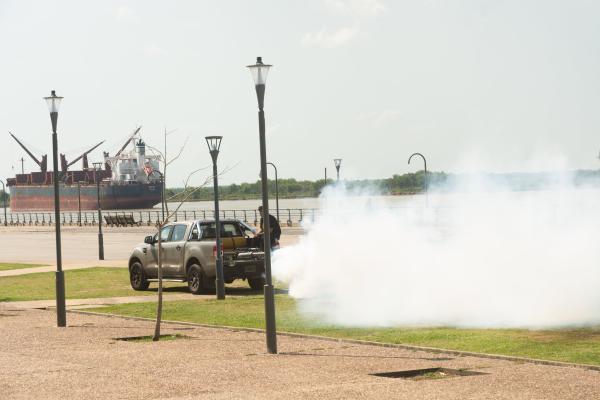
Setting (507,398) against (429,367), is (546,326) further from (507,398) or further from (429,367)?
(507,398)

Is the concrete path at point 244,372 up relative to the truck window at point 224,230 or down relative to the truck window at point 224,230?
down

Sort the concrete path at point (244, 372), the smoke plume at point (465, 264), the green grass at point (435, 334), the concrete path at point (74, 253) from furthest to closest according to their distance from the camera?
1. the concrete path at point (74, 253)
2. the smoke plume at point (465, 264)
3. the green grass at point (435, 334)
4. the concrete path at point (244, 372)

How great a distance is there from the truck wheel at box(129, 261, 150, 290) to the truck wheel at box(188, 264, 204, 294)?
2.22 m

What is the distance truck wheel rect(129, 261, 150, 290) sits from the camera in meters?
27.3

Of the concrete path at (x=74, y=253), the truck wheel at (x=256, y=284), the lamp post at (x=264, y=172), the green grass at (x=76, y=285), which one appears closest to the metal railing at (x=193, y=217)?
the concrete path at (x=74, y=253)

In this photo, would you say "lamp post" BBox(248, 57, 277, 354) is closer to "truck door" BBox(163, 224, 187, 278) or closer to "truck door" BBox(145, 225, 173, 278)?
"truck door" BBox(163, 224, 187, 278)

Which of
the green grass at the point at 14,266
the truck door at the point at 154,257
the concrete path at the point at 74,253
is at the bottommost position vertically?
the green grass at the point at 14,266

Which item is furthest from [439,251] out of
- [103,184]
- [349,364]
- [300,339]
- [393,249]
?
[103,184]

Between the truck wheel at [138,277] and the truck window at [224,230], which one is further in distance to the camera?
the truck wheel at [138,277]

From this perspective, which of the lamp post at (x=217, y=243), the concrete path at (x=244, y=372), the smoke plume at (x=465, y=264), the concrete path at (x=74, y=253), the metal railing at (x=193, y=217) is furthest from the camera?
the metal railing at (x=193, y=217)

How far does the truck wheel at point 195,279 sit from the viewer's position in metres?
25.2

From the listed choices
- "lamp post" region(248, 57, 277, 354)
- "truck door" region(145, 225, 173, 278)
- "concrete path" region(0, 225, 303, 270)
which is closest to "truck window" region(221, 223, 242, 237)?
"truck door" region(145, 225, 173, 278)

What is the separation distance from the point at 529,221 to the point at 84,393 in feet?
32.1

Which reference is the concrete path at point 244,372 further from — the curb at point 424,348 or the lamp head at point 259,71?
the lamp head at point 259,71
